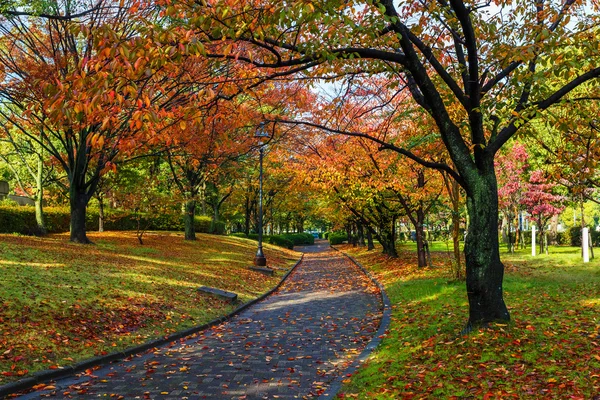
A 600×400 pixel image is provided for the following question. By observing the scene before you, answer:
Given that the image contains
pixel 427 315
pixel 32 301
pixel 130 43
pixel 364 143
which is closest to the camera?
pixel 130 43

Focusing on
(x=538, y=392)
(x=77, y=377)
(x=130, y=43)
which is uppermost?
(x=130, y=43)

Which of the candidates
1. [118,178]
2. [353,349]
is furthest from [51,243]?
[353,349]

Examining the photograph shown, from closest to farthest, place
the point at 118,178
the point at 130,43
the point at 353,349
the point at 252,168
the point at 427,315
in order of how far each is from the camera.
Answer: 1. the point at 130,43
2. the point at 353,349
3. the point at 427,315
4. the point at 118,178
5. the point at 252,168

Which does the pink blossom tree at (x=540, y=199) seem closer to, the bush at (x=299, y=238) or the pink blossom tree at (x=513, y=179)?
the pink blossom tree at (x=513, y=179)

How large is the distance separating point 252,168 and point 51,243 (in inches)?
699

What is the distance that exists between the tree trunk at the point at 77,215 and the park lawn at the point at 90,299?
877 mm

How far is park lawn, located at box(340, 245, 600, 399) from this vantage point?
4.64 m

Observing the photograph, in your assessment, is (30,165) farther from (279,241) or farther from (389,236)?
(279,241)

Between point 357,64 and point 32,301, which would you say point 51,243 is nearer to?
point 32,301

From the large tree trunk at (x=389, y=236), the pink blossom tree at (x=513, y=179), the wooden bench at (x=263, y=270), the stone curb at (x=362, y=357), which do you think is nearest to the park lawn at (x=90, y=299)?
the wooden bench at (x=263, y=270)

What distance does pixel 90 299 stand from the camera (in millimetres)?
9203

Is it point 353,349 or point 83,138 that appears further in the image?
point 83,138

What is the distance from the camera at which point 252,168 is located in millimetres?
32281

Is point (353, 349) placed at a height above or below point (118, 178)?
below
